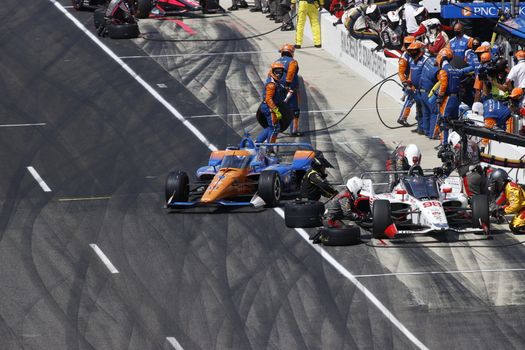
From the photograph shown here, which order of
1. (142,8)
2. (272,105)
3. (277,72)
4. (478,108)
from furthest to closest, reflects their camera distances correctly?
(142,8)
(277,72)
(272,105)
(478,108)

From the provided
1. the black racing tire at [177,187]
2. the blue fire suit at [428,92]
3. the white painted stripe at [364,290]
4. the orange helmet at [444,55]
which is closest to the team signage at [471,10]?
the blue fire suit at [428,92]

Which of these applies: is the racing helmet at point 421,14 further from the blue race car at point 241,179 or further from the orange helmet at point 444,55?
the blue race car at point 241,179

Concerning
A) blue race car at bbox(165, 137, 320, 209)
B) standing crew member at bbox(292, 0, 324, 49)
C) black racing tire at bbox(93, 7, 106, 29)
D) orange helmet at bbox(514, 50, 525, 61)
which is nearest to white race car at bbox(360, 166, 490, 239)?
blue race car at bbox(165, 137, 320, 209)

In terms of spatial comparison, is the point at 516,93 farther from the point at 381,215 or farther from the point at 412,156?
the point at 381,215

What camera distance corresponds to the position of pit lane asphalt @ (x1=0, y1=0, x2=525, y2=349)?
61.7ft

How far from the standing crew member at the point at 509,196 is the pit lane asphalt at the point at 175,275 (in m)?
0.72

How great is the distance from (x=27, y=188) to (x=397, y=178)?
710cm

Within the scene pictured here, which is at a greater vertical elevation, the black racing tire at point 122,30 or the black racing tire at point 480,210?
the black racing tire at point 480,210

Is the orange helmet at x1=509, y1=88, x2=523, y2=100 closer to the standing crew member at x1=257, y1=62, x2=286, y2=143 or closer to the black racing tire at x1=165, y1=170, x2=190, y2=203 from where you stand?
the standing crew member at x1=257, y1=62, x2=286, y2=143

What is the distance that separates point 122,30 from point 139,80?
171 inches

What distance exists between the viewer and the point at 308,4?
36094mm

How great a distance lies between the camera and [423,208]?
2216 centimetres

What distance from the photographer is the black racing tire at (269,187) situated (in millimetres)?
23828

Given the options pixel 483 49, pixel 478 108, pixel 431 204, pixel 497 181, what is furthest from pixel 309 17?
pixel 431 204
